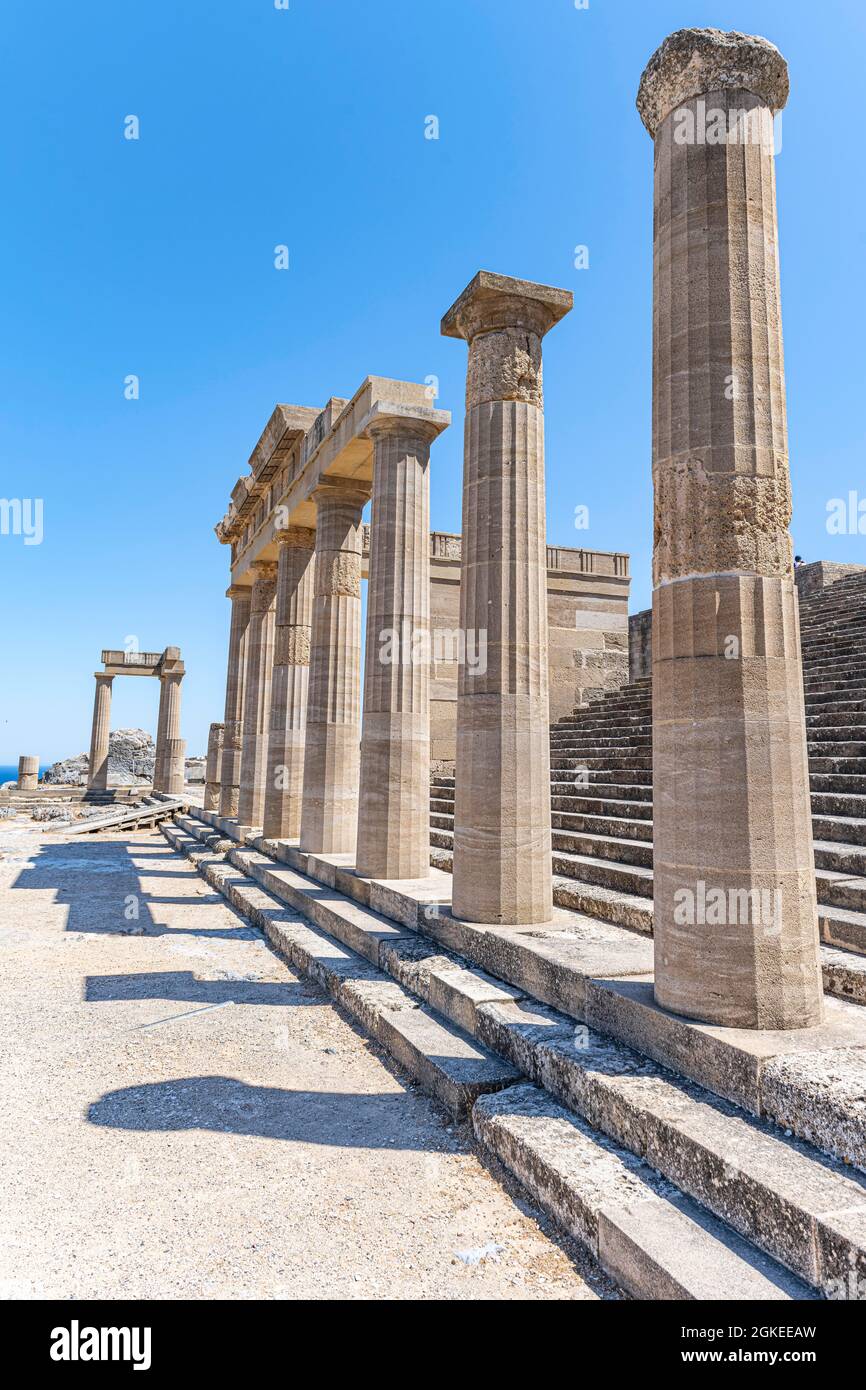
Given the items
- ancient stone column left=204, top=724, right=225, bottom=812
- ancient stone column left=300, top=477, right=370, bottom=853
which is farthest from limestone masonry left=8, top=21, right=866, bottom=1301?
ancient stone column left=204, top=724, right=225, bottom=812

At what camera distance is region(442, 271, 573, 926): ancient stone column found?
692 cm

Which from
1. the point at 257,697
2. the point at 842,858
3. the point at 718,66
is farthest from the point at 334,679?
the point at 718,66

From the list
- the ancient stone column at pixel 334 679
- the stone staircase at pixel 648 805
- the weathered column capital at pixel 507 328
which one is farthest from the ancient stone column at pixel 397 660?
the weathered column capital at pixel 507 328

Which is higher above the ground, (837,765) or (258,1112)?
(837,765)

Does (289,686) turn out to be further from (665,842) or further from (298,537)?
(665,842)

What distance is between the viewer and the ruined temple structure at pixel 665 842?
3434 millimetres

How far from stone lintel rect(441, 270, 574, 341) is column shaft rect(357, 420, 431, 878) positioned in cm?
306

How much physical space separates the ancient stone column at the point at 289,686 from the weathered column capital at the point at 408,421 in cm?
486

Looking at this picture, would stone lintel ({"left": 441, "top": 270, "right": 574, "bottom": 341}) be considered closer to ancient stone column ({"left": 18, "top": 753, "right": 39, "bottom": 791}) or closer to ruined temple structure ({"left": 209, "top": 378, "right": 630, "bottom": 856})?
ruined temple structure ({"left": 209, "top": 378, "right": 630, "bottom": 856})

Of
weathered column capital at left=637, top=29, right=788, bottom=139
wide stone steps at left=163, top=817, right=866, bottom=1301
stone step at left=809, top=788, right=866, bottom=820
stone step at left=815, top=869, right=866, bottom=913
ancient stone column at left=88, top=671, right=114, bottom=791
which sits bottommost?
wide stone steps at left=163, top=817, right=866, bottom=1301

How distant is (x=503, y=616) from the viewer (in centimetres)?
714

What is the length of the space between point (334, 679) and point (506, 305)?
264 inches

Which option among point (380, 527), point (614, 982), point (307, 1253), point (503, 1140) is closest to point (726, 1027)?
point (614, 982)
